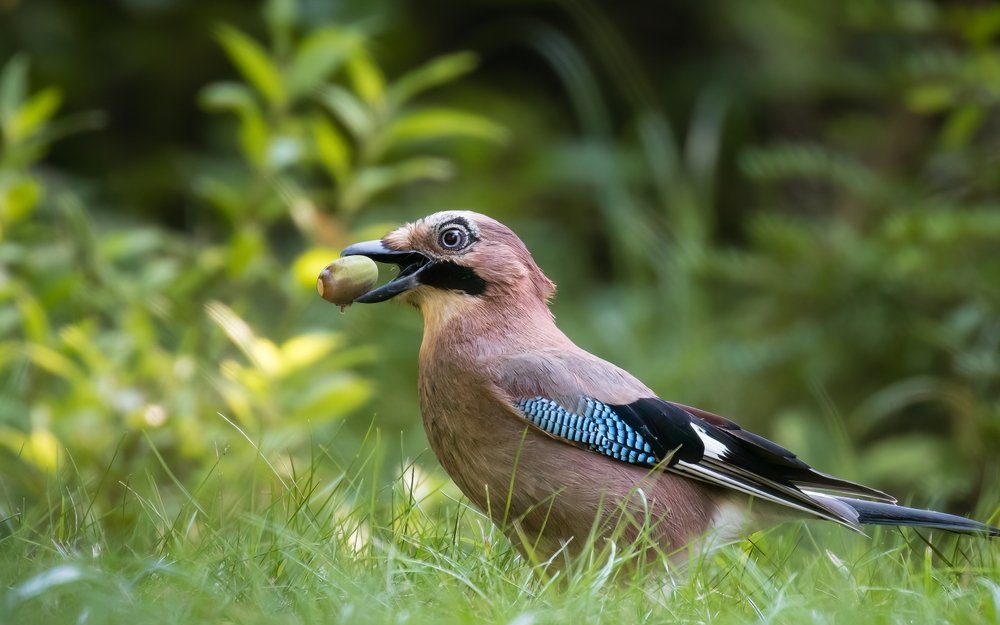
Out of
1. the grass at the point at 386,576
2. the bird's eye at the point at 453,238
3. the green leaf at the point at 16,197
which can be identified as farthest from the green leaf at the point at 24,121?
the bird's eye at the point at 453,238

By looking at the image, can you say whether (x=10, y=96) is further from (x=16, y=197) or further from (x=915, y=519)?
(x=915, y=519)

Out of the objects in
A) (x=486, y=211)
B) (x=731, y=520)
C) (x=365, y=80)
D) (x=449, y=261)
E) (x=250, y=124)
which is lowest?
(x=731, y=520)

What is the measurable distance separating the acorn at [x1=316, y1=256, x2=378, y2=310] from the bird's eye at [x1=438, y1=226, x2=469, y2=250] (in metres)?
0.22

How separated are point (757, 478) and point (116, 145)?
18.5 ft

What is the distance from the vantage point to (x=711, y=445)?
3.68 metres

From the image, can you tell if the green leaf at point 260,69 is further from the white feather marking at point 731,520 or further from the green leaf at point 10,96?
the white feather marking at point 731,520

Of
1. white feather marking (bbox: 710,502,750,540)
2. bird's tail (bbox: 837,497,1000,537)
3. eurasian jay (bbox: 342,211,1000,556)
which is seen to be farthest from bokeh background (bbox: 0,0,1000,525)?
white feather marking (bbox: 710,502,750,540)

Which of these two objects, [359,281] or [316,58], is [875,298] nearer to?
[316,58]

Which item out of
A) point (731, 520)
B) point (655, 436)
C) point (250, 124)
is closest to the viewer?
point (655, 436)

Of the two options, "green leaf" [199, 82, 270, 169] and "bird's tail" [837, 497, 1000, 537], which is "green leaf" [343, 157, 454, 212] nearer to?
"green leaf" [199, 82, 270, 169]

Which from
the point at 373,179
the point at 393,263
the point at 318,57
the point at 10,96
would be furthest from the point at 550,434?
the point at 10,96

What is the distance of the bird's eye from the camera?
149 inches

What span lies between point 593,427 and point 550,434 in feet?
0.41

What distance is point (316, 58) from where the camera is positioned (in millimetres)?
5133
